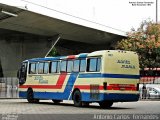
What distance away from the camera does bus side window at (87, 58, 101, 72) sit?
2405 centimetres

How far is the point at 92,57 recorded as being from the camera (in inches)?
968

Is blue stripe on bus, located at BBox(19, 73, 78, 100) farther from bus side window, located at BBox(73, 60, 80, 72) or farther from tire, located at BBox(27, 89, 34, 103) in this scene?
tire, located at BBox(27, 89, 34, 103)

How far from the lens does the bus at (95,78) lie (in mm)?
23734

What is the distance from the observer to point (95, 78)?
24062 mm

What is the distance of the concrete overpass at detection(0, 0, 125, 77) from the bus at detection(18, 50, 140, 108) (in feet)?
49.6

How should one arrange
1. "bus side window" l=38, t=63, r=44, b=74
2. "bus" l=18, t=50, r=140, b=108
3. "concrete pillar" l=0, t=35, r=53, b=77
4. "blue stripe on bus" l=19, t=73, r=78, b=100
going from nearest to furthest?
"bus" l=18, t=50, r=140, b=108 < "blue stripe on bus" l=19, t=73, r=78, b=100 < "bus side window" l=38, t=63, r=44, b=74 < "concrete pillar" l=0, t=35, r=53, b=77

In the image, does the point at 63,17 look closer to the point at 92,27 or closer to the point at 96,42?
the point at 92,27

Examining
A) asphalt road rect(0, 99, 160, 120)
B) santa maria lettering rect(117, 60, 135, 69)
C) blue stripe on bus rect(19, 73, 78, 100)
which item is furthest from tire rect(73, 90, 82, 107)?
santa maria lettering rect(117, 60, 135, 69)

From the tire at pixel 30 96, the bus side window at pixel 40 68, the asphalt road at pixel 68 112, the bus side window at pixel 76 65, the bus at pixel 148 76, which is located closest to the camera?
the asphalt road at pixel 68 112

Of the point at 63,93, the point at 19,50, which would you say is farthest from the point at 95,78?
the point at 19,50

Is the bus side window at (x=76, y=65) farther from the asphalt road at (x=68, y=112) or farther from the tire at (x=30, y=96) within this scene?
the tire at (x=30, y=96)

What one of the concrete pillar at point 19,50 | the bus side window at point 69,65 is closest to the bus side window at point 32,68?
the bus side window at point 69,65

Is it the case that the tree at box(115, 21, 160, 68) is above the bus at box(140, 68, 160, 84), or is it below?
above

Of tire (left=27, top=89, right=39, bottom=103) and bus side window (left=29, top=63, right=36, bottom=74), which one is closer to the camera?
bus side window (left=29, top=63, right=36, bottom=74)
